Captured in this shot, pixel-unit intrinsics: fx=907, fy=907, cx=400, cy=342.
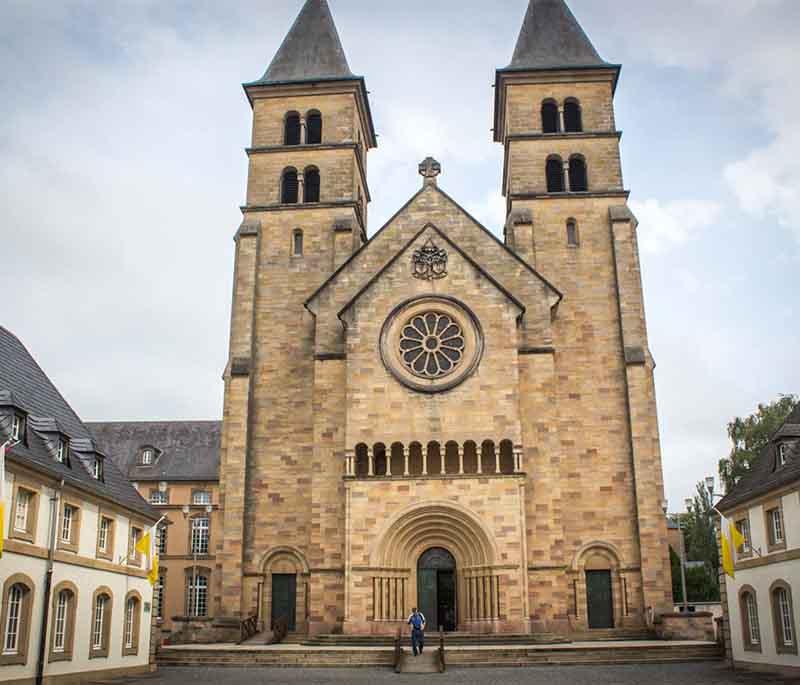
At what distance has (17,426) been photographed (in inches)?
944

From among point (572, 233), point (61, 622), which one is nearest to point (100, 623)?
point (61, 622)

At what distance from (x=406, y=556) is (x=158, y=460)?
31.4m

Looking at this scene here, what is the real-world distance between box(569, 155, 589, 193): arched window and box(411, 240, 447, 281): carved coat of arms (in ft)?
29.3

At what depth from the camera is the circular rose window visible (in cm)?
3772

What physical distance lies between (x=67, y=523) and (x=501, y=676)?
43.2 ft

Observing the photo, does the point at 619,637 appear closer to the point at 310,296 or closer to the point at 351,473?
the point at 351,473

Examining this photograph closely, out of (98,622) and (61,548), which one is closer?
(61,548)

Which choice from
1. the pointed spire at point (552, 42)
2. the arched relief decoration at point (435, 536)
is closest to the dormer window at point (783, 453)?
the arched relief decoration at point (435, 536)

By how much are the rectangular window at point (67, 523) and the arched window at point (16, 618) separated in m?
2.39

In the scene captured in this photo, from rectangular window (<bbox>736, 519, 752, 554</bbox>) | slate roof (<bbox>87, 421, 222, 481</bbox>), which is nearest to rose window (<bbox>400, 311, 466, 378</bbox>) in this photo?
rectangular window (<bbox>736, 519, 752, 554</bbox>)

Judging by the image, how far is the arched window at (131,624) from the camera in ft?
96.9

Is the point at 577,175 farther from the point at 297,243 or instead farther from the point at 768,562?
the point at 768,562

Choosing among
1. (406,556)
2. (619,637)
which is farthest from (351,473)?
(619,637)

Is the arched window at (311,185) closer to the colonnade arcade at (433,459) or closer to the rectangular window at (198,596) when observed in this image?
the colonnade arcade at (433,459)
